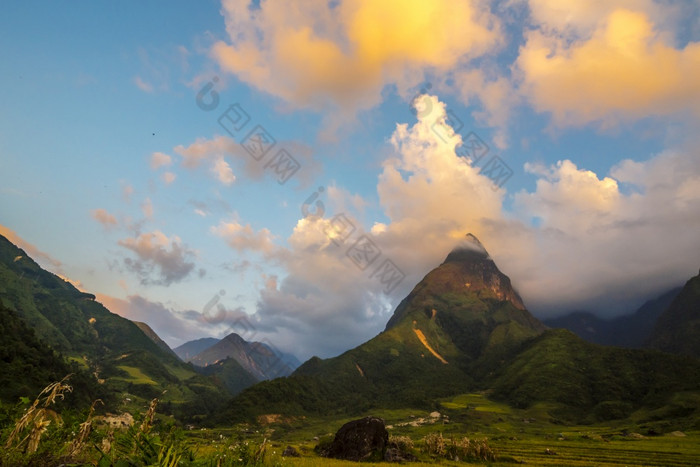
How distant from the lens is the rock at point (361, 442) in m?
53.0

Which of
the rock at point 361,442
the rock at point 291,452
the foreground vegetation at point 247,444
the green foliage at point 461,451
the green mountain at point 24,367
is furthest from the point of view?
the green mountain at point 24,367

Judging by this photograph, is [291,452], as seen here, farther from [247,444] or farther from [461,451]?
[247,444]

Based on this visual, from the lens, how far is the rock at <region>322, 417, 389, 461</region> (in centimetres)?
5303

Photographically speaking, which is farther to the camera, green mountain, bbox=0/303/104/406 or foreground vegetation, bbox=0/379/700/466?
green mountain, bbox=0/303/104/406

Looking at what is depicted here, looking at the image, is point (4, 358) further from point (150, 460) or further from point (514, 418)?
point (514, 418)

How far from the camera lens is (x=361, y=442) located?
5438 centimetres

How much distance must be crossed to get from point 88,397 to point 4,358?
4412cm

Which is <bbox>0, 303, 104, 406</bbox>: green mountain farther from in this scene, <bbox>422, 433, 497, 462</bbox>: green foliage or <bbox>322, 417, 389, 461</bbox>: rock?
<bbox>422, 433, 497, 462</bbox>: green foliage

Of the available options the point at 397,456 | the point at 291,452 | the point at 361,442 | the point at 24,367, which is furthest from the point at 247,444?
the point at 24,367

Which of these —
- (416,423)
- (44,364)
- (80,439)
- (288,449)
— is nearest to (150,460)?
(80,439)

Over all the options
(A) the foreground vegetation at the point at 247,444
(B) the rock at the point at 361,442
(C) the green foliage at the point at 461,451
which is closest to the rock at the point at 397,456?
(B) the rock at the point at 361,442

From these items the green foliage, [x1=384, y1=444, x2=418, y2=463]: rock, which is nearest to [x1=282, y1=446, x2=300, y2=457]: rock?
[x1=384, y1=444, x2=418, y2=463]: rock

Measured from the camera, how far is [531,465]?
53750 mm

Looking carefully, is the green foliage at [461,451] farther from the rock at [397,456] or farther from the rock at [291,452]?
the rock at [291,452]
